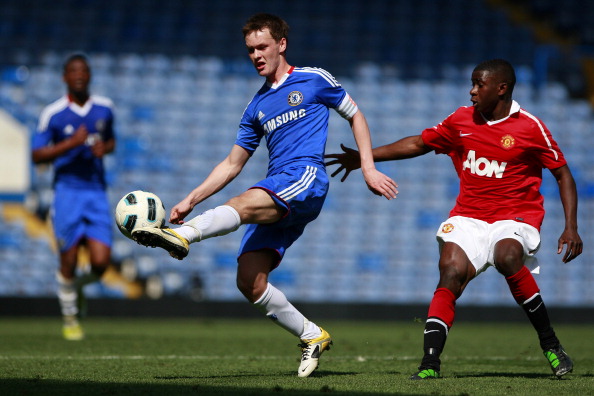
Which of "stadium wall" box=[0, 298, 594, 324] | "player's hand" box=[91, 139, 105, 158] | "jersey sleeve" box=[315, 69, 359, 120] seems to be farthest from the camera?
"stadium wall" box=[0, 298, 594, 324]

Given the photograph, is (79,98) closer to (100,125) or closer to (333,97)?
(100,125)

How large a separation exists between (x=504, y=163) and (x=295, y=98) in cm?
127

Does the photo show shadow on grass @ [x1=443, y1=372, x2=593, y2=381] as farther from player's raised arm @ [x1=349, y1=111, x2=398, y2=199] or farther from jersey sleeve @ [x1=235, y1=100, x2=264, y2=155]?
jersey sleeve @ [x1=235, y1=100, x2=264, y2=155]

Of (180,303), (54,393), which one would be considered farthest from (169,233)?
(180,303)

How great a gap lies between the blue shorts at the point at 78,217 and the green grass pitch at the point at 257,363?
949mm

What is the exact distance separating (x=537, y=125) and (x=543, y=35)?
10922 mm

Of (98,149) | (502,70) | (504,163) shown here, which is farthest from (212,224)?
(98,149)

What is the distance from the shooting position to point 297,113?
5371 mm

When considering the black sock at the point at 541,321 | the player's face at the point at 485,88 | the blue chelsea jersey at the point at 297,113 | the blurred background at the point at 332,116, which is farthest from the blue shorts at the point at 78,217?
the blurred background at the point at 332,116

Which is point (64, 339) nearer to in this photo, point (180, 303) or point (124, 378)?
point (124, 378)

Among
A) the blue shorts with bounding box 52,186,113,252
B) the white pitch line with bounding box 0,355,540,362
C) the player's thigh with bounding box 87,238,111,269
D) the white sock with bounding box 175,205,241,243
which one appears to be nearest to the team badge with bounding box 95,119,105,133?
the blue shorts with bounding box 52,186,113,252

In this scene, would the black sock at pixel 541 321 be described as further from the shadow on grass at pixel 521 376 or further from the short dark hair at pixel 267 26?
the short dark hair at pixel 267 26

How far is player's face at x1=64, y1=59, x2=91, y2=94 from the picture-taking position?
8539mm

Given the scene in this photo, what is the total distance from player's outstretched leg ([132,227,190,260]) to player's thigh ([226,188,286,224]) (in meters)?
0.49
